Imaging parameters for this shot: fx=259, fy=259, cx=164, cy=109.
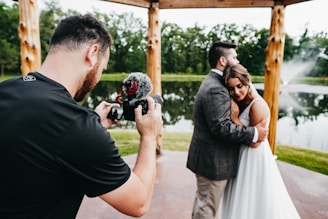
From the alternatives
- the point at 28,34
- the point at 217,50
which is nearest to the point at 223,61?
the point at 217,50

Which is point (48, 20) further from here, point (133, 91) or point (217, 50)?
point (133, 91)

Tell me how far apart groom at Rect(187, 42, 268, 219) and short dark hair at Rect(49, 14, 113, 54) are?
49.7 inches

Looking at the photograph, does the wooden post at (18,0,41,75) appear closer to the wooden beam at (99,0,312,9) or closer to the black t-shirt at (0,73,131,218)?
the wooden beam at (99,0,312,9)

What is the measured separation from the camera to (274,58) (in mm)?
4051

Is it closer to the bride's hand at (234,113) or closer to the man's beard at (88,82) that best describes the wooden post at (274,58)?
the bride's hand at (234,113)

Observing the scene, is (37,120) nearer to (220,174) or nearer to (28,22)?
(220,174)

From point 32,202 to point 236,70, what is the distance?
1.76 metres

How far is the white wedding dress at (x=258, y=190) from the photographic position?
2146 mm

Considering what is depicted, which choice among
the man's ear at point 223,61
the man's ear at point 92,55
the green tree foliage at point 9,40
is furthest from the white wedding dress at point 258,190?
the green tree foliage at point 9,40

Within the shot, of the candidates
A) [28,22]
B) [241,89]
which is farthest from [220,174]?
[28,22]

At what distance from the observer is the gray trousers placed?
228cm

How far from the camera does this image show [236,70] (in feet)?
7.03

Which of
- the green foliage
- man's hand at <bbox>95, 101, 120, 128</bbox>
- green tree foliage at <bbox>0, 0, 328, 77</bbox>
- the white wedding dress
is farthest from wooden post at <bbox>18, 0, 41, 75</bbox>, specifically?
green tree foliage at <bbox>0, 0, 328, 77</bbox>

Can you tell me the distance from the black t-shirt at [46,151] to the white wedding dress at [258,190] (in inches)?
62.2
